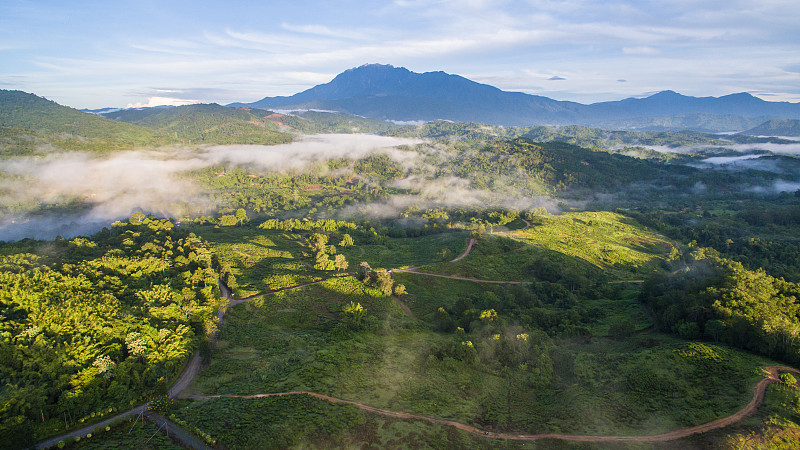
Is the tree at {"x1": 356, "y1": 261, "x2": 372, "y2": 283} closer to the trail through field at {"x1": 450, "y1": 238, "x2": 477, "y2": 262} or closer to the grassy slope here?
the grassy slope

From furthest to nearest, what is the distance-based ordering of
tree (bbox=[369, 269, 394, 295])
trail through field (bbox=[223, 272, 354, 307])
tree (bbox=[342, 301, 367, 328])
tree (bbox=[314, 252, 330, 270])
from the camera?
tree (bbox=[314, 252, 330, 270])
tree (bbox=[369, 269, 394, 295])
trail through field (bbox=[223, 272, 354, 307])
tree (bbox=[342, 301, 367, 328])

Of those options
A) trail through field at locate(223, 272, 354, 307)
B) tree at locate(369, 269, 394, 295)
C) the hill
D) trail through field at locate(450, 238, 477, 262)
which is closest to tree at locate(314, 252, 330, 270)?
trail through field at locate(223, 272, 354, 307)

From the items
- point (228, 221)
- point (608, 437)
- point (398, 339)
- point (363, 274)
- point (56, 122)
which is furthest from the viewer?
point (56, 122)

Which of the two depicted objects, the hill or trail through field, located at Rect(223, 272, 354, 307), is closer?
trail through field, located at Rect(223, 272, 354, 307)

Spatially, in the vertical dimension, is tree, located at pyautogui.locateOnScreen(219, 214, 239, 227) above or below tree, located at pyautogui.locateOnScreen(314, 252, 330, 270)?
below

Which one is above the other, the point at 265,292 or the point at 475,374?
the point at 265,292

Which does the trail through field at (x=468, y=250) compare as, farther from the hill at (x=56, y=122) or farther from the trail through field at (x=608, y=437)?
the hill at (x=56, y=122)

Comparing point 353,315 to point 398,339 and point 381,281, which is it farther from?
point 381,281

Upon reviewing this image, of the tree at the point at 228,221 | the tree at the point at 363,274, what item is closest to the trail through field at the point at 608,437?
the tree at the point at 363,274

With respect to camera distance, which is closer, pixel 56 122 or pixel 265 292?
pixel 265 292

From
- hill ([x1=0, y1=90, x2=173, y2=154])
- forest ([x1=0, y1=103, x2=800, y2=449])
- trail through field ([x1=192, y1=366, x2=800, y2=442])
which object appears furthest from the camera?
hill ([x1=0, y1=90, x2=173, y2=154])

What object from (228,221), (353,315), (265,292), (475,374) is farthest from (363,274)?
(228,221)

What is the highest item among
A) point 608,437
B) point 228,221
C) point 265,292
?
point 608,437
